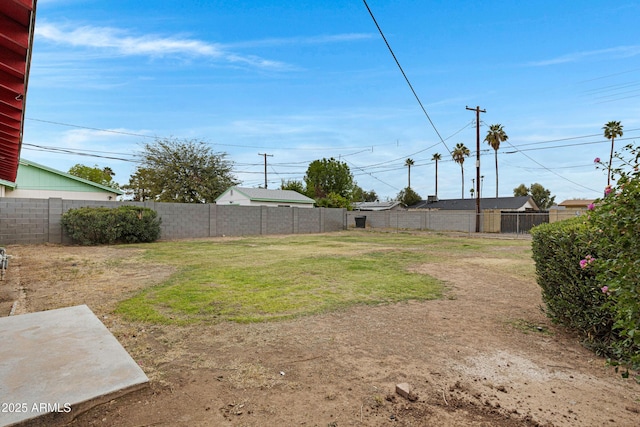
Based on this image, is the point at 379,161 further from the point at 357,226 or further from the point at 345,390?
the point at 345,390

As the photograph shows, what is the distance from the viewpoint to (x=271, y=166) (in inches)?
1575

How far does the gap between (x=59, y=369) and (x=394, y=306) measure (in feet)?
12.6

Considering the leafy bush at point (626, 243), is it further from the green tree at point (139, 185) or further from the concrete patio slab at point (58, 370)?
the green tree at point (139, 185)

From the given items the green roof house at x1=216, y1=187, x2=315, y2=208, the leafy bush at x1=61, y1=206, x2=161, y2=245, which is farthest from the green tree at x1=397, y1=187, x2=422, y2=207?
the leafy bush at x1=61, y1=206, x2=161, y2=245

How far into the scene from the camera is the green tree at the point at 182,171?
29219 millimetres

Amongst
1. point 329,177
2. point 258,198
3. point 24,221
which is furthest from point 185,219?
point 329,177

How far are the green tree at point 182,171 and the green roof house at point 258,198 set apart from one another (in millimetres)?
1876

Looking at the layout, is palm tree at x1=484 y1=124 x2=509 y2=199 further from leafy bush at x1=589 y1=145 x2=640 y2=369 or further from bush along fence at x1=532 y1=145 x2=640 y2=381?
leafy bush at x1=589 y1=145 x2=640 y2=369

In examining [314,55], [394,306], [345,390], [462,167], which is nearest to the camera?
[345,390]

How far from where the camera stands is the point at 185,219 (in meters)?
17.8

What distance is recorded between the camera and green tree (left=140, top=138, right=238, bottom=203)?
29219 mm

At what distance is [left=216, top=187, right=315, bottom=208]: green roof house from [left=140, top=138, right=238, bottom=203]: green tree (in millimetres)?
1876

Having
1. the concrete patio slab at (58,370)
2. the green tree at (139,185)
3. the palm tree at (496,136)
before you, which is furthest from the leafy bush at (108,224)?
the palm tree at (496,136)

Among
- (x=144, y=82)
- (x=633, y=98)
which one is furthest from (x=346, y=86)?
(x=633, y=98)
